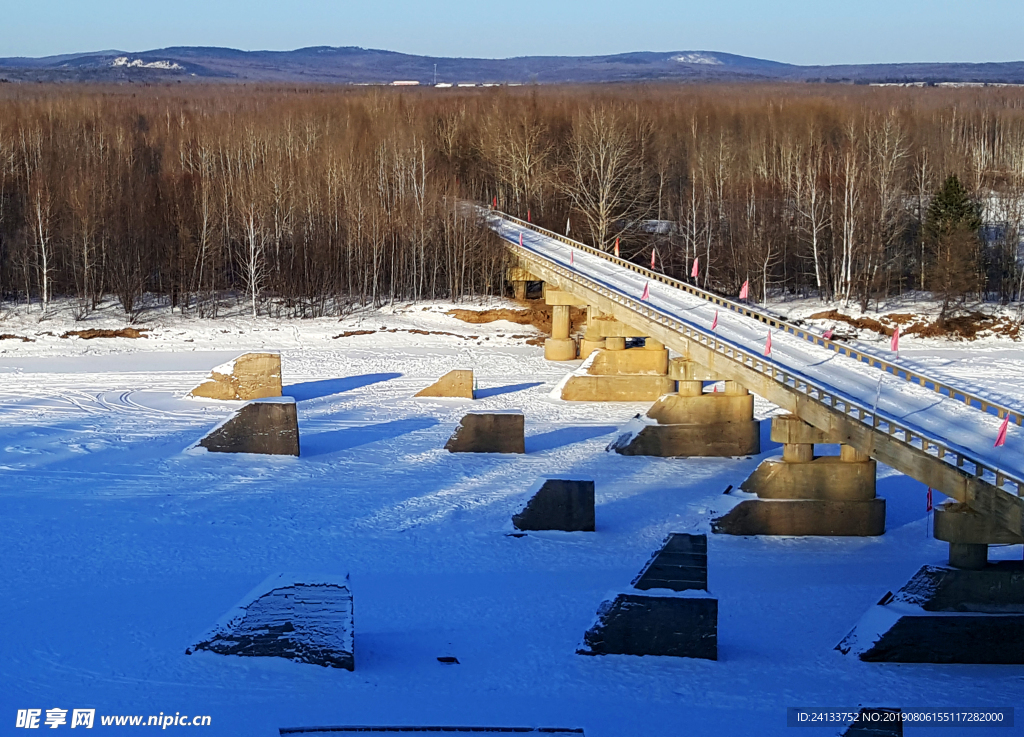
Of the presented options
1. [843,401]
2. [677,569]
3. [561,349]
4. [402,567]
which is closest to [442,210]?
[561,349]

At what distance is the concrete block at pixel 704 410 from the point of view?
35.5m

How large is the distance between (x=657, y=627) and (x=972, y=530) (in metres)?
6.72

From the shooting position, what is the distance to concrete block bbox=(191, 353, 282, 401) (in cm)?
3909

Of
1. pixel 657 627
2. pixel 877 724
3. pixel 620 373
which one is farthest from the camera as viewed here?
pixel 620 373

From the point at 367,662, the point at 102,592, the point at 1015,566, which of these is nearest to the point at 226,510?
the point at 102,592

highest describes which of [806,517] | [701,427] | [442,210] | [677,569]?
[442,210]

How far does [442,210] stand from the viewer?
63.7 meters

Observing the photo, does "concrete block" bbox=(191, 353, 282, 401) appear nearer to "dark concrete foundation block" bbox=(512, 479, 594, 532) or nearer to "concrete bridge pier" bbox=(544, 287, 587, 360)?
"concrete bridge pier" bbox=(544, 287, 587, 360)

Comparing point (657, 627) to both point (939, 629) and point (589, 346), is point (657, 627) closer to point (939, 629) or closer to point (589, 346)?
point (939, 629)

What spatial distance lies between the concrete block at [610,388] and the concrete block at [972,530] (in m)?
20.2

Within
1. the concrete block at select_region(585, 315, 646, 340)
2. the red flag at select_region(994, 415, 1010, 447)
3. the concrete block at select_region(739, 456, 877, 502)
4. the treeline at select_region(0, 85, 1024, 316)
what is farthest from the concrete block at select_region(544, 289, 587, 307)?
the red flag at select_region(994, 415, 1010, 447)

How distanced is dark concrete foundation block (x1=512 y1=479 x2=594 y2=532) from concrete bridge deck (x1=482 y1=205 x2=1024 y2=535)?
5.92 m

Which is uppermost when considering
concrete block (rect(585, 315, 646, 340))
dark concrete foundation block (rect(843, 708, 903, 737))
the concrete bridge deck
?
the concrete bridge deck

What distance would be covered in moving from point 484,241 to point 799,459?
114 feet
